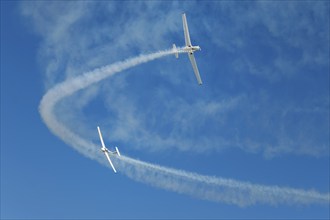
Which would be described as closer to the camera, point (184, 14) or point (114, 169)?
point (184, 14)

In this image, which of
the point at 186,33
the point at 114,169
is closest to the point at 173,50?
the point at 186,33

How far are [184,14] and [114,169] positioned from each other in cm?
5820

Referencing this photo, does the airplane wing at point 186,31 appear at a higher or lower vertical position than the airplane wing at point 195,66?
higher

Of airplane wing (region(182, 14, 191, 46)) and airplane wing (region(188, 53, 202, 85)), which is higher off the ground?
airplane wing (region(182, 14, 191, 46))

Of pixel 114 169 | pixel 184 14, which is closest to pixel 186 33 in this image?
pixel 184 14

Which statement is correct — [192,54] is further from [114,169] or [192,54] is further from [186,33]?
[114,169]

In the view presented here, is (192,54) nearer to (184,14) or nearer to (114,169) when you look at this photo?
(184,14)

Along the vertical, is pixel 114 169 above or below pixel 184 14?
below

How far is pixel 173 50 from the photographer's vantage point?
181 metres

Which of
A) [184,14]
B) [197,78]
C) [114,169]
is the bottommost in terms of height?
[114,169]

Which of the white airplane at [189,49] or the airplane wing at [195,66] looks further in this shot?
the airplane wing at [195,66]

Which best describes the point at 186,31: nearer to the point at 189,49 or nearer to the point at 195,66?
the point at 189,49

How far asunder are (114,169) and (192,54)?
157 ft

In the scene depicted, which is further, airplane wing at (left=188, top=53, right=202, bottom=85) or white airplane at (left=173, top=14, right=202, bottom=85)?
airplane wing at (left=188, top=53, right=202, bottom=85)
